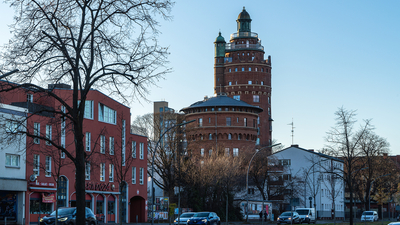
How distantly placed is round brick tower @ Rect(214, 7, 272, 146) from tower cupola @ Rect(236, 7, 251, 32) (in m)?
1.04

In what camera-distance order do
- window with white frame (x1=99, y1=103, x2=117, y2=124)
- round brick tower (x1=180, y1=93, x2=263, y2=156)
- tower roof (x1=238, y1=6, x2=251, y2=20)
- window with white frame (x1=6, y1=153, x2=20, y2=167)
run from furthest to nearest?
tower roof (x1=238, y1=6, x2=251, y2=20) → round brick tower (x1=180, y1=93, x2=263, y2=156) → window with white frame (x1=99, y1=103, x2=117, y2=124) → window with white frame (x1=6, y1=153, x2=20, y2=167)

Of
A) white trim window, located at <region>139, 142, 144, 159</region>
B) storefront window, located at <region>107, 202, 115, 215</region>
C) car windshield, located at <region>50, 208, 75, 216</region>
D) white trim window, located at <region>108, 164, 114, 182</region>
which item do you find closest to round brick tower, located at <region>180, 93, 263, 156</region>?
white trim window, located at <region>139, 142, 144, 159</region>

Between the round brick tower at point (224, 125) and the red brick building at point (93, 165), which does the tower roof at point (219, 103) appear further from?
the red brick building at point (93, 165)

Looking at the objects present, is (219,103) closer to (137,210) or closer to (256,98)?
(256,98)

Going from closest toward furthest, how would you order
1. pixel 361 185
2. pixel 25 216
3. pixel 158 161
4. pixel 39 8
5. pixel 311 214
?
pixel 39 8
pixel 25 216
pixel 311 214
pixel 158 161
pixel 361 185

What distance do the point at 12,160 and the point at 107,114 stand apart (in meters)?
13.5

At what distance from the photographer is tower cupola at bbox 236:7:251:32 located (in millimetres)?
122062

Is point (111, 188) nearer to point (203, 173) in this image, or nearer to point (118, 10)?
point (203, 173)

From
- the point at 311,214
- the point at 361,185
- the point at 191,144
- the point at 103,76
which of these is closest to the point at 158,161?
the point at 191,144

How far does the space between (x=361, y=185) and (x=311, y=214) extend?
23.0 meters

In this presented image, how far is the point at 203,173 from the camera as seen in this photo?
6103 centimetres

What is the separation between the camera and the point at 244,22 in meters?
123

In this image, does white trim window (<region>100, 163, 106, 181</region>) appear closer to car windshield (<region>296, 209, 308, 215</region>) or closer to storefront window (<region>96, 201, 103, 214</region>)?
storefront window (<region>96, 201, 103, 214</region>)

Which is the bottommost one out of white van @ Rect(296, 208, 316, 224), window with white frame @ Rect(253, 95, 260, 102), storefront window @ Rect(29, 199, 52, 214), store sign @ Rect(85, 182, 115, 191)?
white van @ Rect(296, 208, 316, 224)
